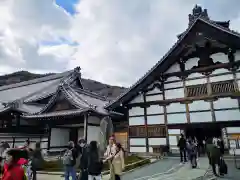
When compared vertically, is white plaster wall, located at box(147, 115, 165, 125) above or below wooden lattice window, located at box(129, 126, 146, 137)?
above

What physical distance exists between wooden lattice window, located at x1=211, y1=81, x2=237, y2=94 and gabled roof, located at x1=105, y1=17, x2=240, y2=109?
259cm

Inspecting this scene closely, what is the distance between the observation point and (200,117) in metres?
15.2

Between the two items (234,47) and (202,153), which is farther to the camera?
(202,153)

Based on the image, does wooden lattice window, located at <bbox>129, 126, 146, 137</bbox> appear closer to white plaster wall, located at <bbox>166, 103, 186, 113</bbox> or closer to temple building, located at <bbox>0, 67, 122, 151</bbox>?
temple building, located at <bbox>0, 67, 122, 151</bbox>

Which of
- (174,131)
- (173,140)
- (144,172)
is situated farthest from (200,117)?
(144,172)

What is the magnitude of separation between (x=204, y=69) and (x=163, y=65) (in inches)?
117

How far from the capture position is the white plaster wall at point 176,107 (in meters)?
15.9

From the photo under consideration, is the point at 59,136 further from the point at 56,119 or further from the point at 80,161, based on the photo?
the point at 80,161

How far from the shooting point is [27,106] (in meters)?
23.3

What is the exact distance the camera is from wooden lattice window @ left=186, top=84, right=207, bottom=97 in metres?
15.4

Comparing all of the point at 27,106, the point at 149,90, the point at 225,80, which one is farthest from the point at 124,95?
the point at 27,106

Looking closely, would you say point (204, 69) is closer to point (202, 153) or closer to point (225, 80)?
point (225, 80)

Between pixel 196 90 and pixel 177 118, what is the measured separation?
240 cm

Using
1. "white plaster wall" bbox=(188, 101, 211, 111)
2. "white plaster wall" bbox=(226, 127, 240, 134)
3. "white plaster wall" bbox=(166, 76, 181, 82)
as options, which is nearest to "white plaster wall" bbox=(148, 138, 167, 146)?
"white plaster wall" bbox=(188, 101, 211, 111)
